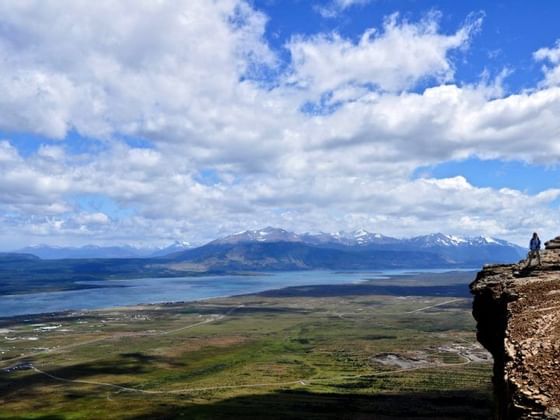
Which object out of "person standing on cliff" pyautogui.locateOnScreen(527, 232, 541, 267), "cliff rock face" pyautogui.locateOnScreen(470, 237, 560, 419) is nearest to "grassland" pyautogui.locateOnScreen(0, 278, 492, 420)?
"cliff rock face" pyautogui.locateOnScreen(470, 237, 560, 419)

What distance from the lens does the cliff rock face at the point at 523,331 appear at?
27.5m

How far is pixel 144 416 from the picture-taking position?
104 m

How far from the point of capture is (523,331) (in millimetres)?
33750

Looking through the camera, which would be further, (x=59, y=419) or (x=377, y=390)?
(x=377, y=390)

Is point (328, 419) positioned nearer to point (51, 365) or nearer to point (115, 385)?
point (115, 385)

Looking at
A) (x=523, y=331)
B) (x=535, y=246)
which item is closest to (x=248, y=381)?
(x=535, y=246)

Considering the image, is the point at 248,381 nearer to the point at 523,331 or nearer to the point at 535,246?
the point at 535,246

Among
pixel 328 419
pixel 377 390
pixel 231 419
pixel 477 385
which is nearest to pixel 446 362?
pixel 477 385

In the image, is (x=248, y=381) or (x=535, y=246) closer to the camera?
(x=535, y=246)

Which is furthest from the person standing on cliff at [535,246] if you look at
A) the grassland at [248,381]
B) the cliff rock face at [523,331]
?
the grassland at [248,381]

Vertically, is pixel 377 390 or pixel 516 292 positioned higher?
pixel 516 292

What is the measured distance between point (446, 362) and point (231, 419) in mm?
85740

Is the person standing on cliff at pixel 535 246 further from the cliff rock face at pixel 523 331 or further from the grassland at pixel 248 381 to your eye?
the grassland at pixel 248 381

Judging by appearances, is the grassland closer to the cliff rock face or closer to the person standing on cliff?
the cliff rock face
